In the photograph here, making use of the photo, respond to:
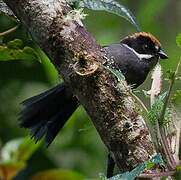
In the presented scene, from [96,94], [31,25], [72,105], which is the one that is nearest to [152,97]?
[96,94]

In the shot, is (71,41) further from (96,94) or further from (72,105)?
(72,105)

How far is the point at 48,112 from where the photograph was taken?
8.77 feet

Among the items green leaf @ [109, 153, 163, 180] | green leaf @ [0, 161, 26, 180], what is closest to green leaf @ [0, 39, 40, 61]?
green leaf @ [0, 161, 26, 180]

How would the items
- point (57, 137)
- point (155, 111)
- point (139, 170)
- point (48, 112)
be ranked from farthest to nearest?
1. point (57, 137)
2. point (48, 112)
3. point (155, 111)
4. point (139, 170)

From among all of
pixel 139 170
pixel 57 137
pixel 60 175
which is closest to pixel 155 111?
pixel 139 170

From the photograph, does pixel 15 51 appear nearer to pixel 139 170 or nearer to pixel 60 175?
pixel 60 175

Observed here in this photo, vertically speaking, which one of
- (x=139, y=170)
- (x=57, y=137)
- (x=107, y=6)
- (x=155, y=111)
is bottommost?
(x=57, y=137)

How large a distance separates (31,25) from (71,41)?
174mm

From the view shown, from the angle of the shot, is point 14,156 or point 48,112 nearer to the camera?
point 14,156

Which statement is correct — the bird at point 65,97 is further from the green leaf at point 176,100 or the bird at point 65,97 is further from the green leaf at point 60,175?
the green leaf at point 176,100

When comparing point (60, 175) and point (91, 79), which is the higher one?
point (91, 79)

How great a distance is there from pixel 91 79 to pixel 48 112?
1.01m

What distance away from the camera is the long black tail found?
2.53 meters

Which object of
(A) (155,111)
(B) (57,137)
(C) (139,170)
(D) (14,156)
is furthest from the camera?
(B) (57,137)
